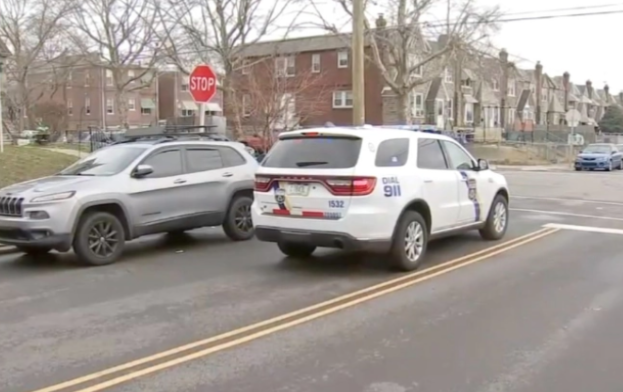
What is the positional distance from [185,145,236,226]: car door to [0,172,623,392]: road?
591mm

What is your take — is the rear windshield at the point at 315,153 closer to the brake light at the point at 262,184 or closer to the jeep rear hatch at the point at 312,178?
the jeep rear hatch at the point at 312,178

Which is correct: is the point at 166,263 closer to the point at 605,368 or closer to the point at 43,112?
the point at 605,368

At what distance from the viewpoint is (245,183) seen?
35.2 feet

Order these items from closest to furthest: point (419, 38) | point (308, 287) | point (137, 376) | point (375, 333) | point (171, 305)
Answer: point (137, 376) < point (375, 333) < point (171, 305) < point (308, 287) < point (419, 38)

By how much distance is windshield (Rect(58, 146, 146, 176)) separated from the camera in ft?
30.6

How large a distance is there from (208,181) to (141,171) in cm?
127

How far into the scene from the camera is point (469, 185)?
9.70 meters

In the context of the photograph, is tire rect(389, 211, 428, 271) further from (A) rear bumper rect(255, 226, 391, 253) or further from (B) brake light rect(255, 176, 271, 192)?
(B) brake light rect(255, 176, 271, 192)

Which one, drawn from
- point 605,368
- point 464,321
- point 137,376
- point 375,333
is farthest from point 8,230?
point 605,368

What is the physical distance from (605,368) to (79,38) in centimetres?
4937

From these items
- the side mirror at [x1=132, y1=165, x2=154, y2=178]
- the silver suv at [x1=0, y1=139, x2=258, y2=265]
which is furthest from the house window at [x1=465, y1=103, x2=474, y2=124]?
the side mirror at [x1=132, y1=165, x2=154, y2=178]

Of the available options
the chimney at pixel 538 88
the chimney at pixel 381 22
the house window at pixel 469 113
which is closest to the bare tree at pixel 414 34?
the chimney at pixel 381 22

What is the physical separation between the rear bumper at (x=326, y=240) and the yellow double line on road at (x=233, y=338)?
1.49ft

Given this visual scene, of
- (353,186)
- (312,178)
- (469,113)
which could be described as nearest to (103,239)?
(312,178)
